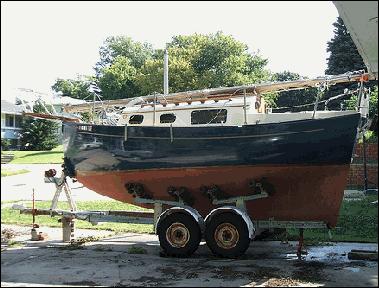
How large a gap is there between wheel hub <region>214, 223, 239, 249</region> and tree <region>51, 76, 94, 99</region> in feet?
232

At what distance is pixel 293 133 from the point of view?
30.5ft

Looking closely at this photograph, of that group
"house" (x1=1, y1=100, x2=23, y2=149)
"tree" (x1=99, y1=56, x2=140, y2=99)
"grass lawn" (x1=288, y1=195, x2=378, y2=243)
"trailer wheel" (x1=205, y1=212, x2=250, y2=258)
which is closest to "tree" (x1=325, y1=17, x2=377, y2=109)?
"grass lawn" (x1=288, y1=195, x2=378, y2=243)

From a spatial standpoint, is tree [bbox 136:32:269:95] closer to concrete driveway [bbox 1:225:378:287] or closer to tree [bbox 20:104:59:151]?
tree [bbox 20:104:59:151]

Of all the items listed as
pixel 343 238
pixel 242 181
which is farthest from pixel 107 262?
pixel 343 238

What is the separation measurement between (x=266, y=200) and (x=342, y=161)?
5.52 ft

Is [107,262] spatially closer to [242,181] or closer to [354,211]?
[242,181]

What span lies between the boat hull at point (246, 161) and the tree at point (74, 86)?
6893cm

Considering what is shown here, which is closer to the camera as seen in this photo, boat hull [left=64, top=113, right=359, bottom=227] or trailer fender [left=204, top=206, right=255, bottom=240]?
trailer fender [left=204, top=206, right=255, bottom=240]

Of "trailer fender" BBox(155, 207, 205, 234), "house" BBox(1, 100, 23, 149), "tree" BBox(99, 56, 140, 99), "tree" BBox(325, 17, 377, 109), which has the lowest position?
"trailer fender" BBox(155, 207, 205, 234)

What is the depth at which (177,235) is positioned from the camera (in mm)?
9367

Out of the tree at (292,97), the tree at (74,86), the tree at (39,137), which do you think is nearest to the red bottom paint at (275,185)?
the tree at (39,137)

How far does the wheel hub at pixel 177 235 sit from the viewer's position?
30.5 feet

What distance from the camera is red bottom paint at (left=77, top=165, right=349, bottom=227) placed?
937 centimetres

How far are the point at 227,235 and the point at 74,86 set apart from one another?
7666cm
